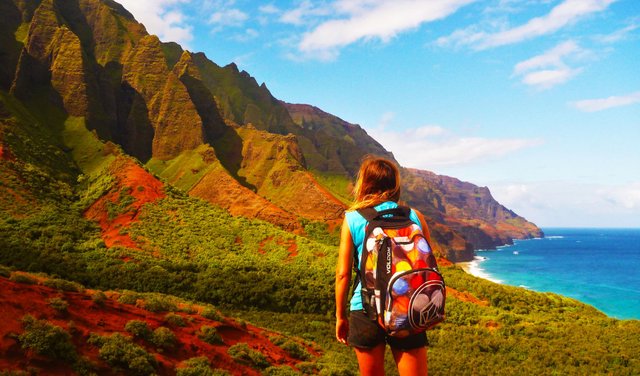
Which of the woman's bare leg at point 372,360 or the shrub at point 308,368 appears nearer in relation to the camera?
the woman's bare leg at point 372,360

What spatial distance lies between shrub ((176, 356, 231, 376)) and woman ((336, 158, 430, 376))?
8.00m

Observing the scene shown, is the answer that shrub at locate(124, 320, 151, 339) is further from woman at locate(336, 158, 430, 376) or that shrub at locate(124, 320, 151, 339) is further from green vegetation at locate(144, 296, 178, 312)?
woman at locate(336, 158, 430, 376)

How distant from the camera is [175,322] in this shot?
13.5 meters

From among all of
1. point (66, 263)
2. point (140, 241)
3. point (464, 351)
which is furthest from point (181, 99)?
point (464, 351)

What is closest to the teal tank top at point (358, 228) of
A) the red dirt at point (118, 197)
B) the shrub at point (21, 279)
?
the shrub at point (21, 279)

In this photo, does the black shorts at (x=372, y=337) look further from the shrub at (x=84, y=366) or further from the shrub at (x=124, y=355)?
the shrub at (x=124, y=355)

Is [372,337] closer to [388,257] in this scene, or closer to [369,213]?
[388,257]

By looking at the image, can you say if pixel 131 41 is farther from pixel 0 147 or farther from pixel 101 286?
pixel 101 286

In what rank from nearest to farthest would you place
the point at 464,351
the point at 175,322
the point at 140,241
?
the point at 175,322 < the point at 464,351 < the point at 140,241

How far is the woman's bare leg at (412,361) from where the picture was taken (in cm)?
335

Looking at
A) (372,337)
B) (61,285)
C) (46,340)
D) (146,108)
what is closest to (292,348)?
(61,285)

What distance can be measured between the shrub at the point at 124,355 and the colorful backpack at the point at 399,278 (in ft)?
27.2

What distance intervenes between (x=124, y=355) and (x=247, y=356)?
4049 mm

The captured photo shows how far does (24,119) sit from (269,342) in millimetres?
45889
